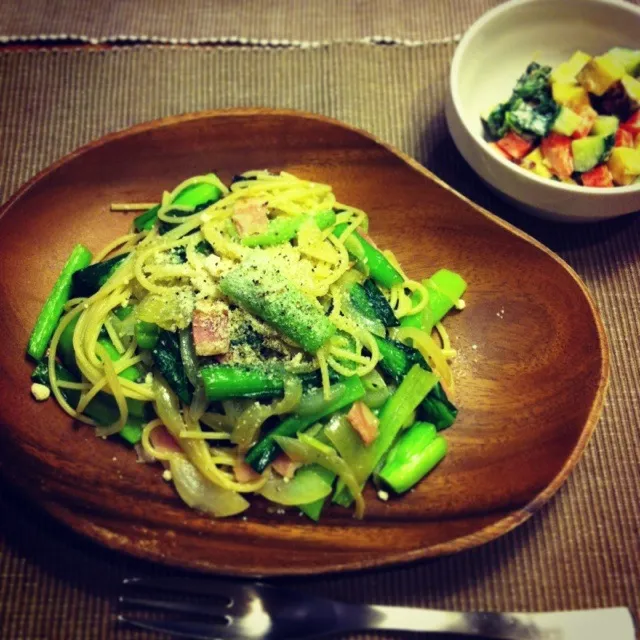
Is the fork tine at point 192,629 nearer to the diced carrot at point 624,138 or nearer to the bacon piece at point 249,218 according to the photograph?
the bacon piece at point 249,218

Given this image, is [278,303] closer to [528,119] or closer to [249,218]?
[249,218]

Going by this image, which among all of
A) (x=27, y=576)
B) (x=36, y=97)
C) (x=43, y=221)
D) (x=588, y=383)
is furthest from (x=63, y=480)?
(x=36, y=97)

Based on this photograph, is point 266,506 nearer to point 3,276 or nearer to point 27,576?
Answer: point 27,576

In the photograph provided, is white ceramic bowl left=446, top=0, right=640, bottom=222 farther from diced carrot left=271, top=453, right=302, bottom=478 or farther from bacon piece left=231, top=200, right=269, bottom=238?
diced carrot left=271, top=453, right=302, bottom=478

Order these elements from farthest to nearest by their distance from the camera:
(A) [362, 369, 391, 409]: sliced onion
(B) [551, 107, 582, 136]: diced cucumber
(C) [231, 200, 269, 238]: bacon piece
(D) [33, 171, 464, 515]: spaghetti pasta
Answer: (B) [551, 107, 582, 136]: diced cucumber < (C) [231, 200, 269, 238]: bacon piece < (A) [362, 369, 391, 409]: sliced onion < (D) [33, 171, 464, 515]: spaghetti pasta

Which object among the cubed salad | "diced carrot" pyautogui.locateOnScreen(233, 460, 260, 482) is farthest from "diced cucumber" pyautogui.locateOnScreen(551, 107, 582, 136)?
"diced carrot" pyautogui.locateOnScreen(233, 460, 260, 482)
